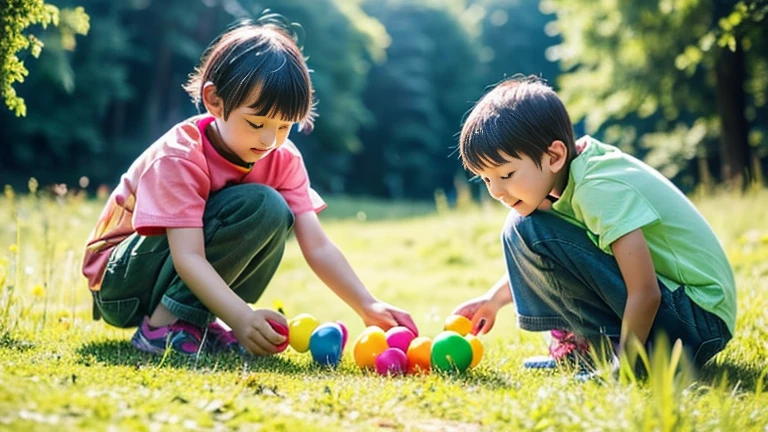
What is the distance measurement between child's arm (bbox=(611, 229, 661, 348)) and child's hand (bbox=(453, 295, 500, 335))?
33.4 inches

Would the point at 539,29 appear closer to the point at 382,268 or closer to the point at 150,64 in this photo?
the point at 150,64

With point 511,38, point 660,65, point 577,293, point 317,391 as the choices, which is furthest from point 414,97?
point 317,391

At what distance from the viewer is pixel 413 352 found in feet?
10.3

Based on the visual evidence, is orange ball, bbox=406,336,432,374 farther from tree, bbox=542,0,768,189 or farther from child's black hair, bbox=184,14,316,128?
Answer: tree, bbox=542,0,768,189

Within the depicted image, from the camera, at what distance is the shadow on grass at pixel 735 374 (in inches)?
111

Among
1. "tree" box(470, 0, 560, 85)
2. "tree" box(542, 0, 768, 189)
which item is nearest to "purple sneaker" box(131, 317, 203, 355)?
"tree" box(542, 0, 768, 189)

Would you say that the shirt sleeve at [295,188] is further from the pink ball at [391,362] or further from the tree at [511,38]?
the tree at [511,38]

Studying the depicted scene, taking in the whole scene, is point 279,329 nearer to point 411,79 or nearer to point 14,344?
point 14,344

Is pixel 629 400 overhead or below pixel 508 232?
below

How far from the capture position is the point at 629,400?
7.15ft

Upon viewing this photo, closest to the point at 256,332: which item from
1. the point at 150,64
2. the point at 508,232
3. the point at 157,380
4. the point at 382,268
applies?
the point at 157,380

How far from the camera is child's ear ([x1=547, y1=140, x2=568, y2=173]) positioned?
303 centimetres

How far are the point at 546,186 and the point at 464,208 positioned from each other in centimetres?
865

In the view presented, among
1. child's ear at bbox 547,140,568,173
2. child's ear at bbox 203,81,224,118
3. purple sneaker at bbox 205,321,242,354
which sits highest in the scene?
child's ear at bbox 203,81,224,118
